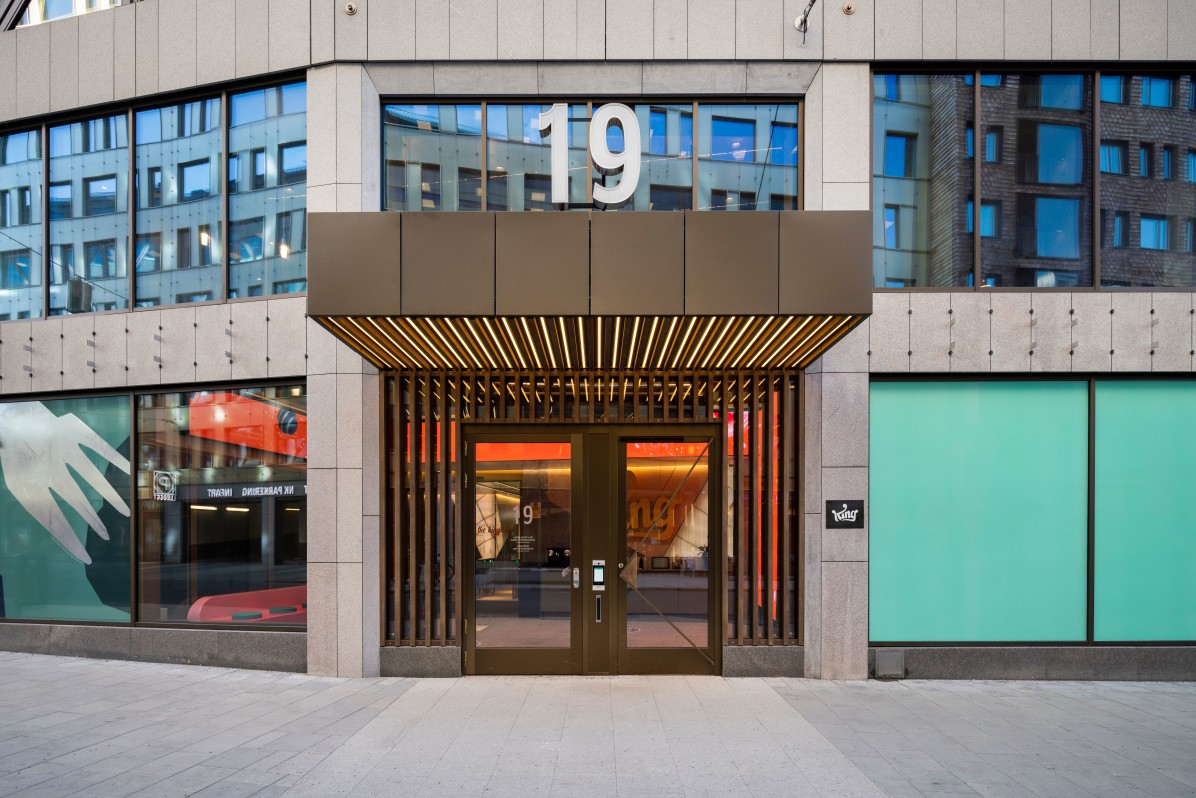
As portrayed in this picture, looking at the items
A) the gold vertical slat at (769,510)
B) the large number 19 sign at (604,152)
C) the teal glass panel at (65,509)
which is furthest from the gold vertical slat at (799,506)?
the teal glass panel at (65,509)

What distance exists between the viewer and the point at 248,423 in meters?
9.66

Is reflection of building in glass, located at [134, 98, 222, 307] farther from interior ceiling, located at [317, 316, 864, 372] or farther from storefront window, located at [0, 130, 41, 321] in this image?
interior ceiling, located at [317, 316, 864, 372]

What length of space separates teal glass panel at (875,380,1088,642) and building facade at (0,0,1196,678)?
38 mm

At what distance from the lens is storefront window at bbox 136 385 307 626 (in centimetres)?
946

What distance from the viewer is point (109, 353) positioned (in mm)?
10031

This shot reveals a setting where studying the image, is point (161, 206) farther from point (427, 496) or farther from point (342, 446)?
point (427, 496)

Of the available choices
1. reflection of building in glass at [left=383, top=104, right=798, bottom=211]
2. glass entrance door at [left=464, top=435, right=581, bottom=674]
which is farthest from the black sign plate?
reflection of building in glass at [left=383, top=104, right=798, bottom=211]

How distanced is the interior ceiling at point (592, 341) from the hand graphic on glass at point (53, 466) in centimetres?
493

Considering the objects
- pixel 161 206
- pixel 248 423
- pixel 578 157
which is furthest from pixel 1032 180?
pixel 161 206

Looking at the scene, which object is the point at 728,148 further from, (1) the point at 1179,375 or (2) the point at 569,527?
(1) the point at 1179,375

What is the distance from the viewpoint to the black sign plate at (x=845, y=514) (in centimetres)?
893

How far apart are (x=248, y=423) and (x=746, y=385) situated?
6.56 m

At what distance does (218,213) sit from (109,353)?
2468 millimetres

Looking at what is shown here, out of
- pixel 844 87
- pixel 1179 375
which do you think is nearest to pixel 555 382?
pixel 844 87
